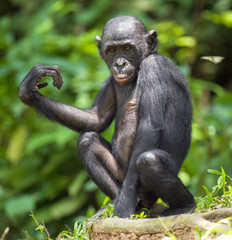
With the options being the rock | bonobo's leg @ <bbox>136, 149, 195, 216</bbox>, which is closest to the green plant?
the rock

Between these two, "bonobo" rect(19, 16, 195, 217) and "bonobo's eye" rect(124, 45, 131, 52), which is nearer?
"bonobo" rect(19, 16, 195, 217)

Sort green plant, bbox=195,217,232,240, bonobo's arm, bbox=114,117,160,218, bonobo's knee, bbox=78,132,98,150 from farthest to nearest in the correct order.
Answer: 1. bonobo's knee, bbox=78,132,98,150
2. bonobo's arm, bbox=114,117,160,218
3. green plant, bbox=195,217,232,240

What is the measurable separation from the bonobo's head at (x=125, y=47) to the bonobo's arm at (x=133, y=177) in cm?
65

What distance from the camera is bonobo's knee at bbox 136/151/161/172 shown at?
5.27 metres

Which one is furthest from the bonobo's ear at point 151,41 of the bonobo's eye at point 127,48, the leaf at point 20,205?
the leaf at point 20,205

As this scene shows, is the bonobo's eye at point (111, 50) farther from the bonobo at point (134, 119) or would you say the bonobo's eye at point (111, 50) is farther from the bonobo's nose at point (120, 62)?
the bonobo's nose at point (120, 62)

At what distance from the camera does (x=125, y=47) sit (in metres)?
5.88

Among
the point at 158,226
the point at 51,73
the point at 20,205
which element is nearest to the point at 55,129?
the point at 20,205

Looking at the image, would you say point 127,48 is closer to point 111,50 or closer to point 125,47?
point 125,47

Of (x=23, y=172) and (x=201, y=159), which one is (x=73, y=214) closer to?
(x=23, y=172)

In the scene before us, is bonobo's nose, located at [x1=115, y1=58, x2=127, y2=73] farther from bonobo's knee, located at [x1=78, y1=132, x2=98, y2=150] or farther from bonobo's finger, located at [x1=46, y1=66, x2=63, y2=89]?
bonobo's knee, located at [x1=78, y1=132, x2=98, y2=150]

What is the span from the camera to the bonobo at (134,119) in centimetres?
550

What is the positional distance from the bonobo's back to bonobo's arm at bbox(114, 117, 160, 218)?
0.22 feet

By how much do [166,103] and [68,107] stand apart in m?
1.29
